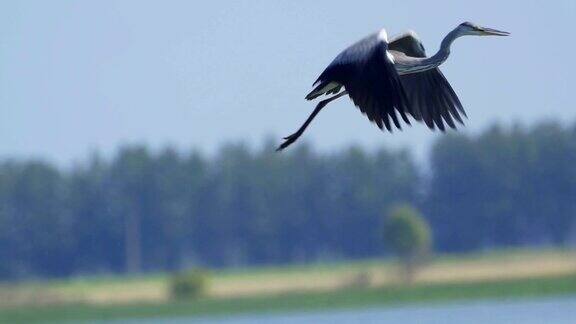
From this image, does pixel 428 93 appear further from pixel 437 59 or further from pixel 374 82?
pixel 374 82

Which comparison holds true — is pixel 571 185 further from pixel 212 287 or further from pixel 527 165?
pixel 212 287

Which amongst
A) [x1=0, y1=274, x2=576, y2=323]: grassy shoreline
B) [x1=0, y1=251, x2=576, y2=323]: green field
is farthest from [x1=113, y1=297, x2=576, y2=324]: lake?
[x1=0, y1=251, x2=576, y2=323]: green field

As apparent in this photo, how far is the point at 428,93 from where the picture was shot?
41.6 ft

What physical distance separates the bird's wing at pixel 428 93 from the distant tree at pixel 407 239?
90.0ft

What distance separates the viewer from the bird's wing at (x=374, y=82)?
37.2 ft

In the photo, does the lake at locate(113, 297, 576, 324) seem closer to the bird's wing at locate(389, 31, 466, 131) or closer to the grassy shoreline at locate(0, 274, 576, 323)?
the grassy shoreline at locate(0, 274, 576, 323)

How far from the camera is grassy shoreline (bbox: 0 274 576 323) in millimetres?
36844

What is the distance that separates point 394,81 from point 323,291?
29.9 metres

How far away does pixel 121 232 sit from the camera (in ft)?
198

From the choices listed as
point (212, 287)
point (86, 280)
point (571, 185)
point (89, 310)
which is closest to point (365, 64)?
point (89, 310)

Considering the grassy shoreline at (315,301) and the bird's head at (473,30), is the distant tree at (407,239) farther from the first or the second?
the bird's head at (473,30)

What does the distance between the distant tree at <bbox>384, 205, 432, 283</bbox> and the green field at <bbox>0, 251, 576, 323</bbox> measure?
1.23 ft

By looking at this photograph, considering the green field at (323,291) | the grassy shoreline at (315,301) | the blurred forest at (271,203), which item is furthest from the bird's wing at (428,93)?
the blurred forest at (271,203)

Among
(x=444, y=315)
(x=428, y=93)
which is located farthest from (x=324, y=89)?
(x=444, y=315)
